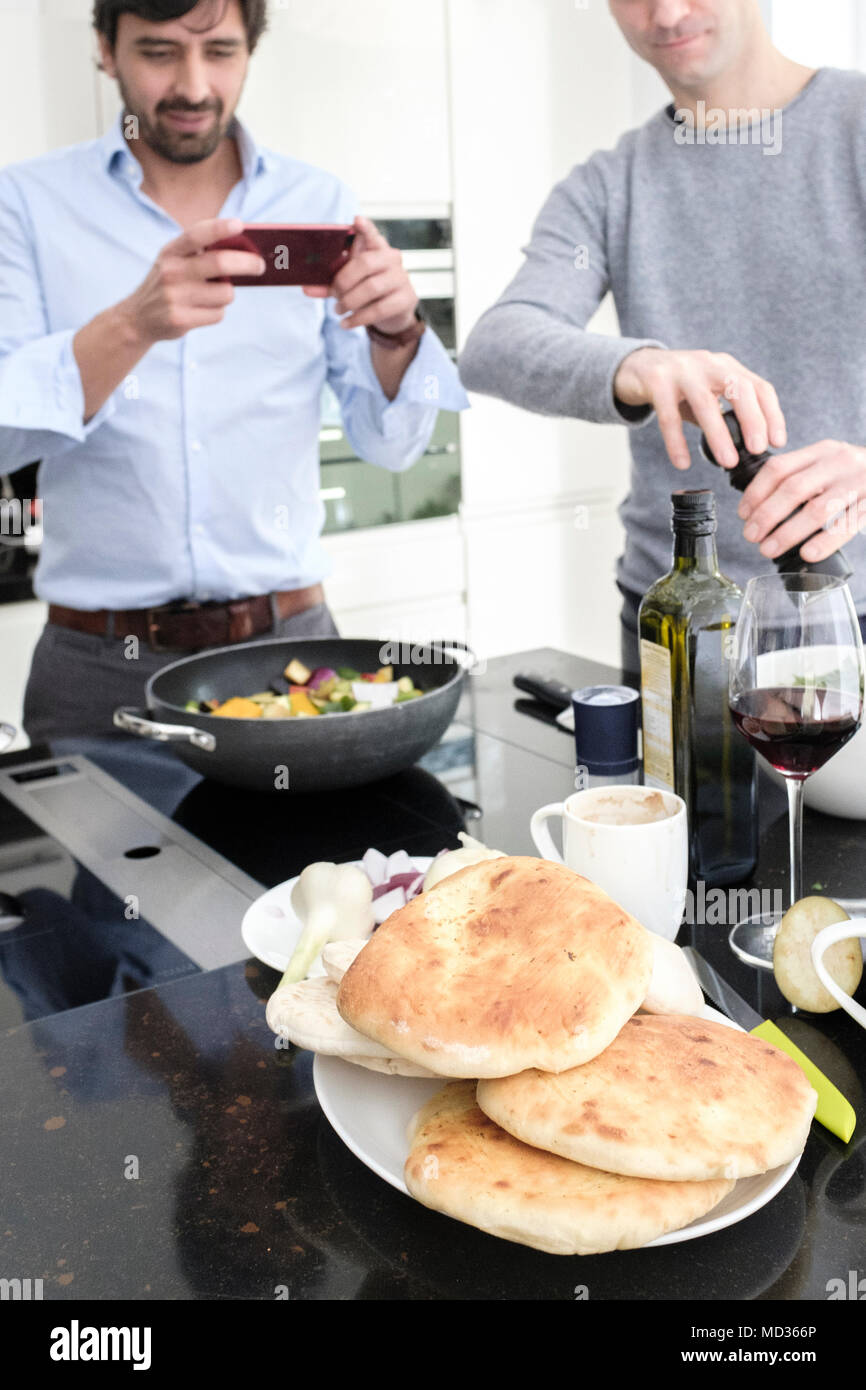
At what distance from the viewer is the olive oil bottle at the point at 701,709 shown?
102cm

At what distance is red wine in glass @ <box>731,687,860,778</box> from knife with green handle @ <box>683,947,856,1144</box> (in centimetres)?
17

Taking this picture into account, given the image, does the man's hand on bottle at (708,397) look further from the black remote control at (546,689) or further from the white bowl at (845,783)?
the black remote control at (546,689)

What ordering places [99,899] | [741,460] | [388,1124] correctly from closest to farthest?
[388,1124], [99,899], [741,460]

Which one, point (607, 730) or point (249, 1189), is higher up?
point (607, 730)

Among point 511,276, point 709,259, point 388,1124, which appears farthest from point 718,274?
point 511,276

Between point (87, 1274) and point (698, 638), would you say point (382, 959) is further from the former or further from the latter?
point (698, 638)

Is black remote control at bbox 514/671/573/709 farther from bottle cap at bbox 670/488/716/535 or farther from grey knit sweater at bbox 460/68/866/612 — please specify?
bottle cap at bbox 670/488/716/535

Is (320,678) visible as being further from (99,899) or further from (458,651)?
(99,899)

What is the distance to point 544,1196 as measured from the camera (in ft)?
1.89

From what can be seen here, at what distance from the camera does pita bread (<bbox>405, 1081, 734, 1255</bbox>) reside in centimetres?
56

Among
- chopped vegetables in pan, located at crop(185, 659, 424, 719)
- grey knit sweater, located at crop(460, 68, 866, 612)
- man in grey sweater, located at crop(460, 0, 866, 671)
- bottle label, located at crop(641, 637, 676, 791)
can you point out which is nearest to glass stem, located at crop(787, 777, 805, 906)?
bottle label, located at crop(641, 637, 676, 791)

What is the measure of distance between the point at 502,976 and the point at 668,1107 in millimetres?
106

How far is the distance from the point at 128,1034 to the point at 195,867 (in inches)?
11.7

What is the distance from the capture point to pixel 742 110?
1722 millimetres
